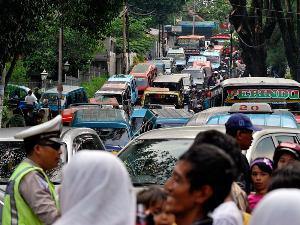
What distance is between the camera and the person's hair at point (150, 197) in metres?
5.38

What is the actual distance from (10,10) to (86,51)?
3132 cm

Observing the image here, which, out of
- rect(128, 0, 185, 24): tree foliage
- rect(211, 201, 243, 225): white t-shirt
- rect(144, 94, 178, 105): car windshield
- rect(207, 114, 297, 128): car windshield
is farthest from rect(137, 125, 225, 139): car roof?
rect(128, 0, 185, 24): tree foliage

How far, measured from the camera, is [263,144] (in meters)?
9.92

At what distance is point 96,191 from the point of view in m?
3.83

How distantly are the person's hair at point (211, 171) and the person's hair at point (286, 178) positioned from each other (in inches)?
23.1

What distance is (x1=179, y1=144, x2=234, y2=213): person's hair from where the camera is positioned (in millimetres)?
4020

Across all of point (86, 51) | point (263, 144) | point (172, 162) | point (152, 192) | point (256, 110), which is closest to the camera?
point (152, 192)

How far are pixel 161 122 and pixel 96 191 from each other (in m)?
19.0

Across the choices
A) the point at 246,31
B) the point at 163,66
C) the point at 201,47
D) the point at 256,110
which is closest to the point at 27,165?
the point at 256,110

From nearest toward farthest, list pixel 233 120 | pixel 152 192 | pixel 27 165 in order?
1. pixel 152 192
2. pixel 27 165
3. pixel 233 120

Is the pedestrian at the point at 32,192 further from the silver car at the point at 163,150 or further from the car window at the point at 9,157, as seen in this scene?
the car window at the point at 9,157

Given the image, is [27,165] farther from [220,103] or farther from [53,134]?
[220,103]

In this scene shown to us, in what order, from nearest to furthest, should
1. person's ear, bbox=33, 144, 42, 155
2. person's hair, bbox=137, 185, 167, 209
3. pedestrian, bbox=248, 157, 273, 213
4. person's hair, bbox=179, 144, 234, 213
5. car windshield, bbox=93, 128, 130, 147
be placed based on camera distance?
person's hair, bbox=179, 144, 234, 213
person's hair, bbox=137, 185, 167, 209
person's ear, bbox=33, 144, 42, 155
pedestrian, bbox=248, 157, 273, 213
car windshield, bbox=93, 128, 130, 147

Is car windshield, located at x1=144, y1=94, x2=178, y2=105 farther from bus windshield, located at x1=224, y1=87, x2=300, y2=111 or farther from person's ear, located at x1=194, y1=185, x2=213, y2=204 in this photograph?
person's ear, located at x1=194, y1=185, x2=213, y2=204
